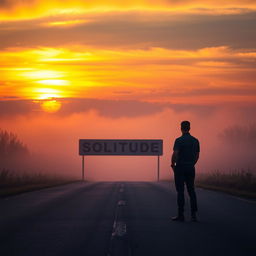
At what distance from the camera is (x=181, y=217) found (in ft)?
43.3

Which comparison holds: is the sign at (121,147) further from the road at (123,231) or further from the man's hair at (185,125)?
the man's hair at (185,125)

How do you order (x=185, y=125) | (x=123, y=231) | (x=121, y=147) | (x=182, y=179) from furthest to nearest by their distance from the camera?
1. (x=121, y=147)
2. (x=185, y=125)
3. (x=182, y=179)
4. (x=123, y=231)

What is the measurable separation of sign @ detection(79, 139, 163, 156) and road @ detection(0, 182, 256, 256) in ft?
205

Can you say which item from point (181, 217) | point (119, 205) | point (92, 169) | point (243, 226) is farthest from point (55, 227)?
point (92, 169)

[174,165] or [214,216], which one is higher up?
[174,165]

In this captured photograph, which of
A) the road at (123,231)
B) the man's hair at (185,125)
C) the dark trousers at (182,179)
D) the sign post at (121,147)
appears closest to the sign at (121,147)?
the sign post at (121,147)

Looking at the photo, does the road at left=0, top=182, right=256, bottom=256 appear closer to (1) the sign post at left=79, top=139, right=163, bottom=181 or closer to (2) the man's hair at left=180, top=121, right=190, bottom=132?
(2) the man's hair at left=180, top=121, right=190, bottom=132

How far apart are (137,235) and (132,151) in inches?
2807

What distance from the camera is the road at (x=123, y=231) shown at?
29.3 feet

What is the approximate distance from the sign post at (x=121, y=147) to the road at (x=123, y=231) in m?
62.4

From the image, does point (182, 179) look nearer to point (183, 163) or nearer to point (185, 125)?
point (183, 163)

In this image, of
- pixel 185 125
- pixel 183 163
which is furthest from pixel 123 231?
pixel 185 125

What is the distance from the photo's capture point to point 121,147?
81.8 meters

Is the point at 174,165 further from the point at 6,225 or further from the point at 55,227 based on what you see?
the point at 6,225
